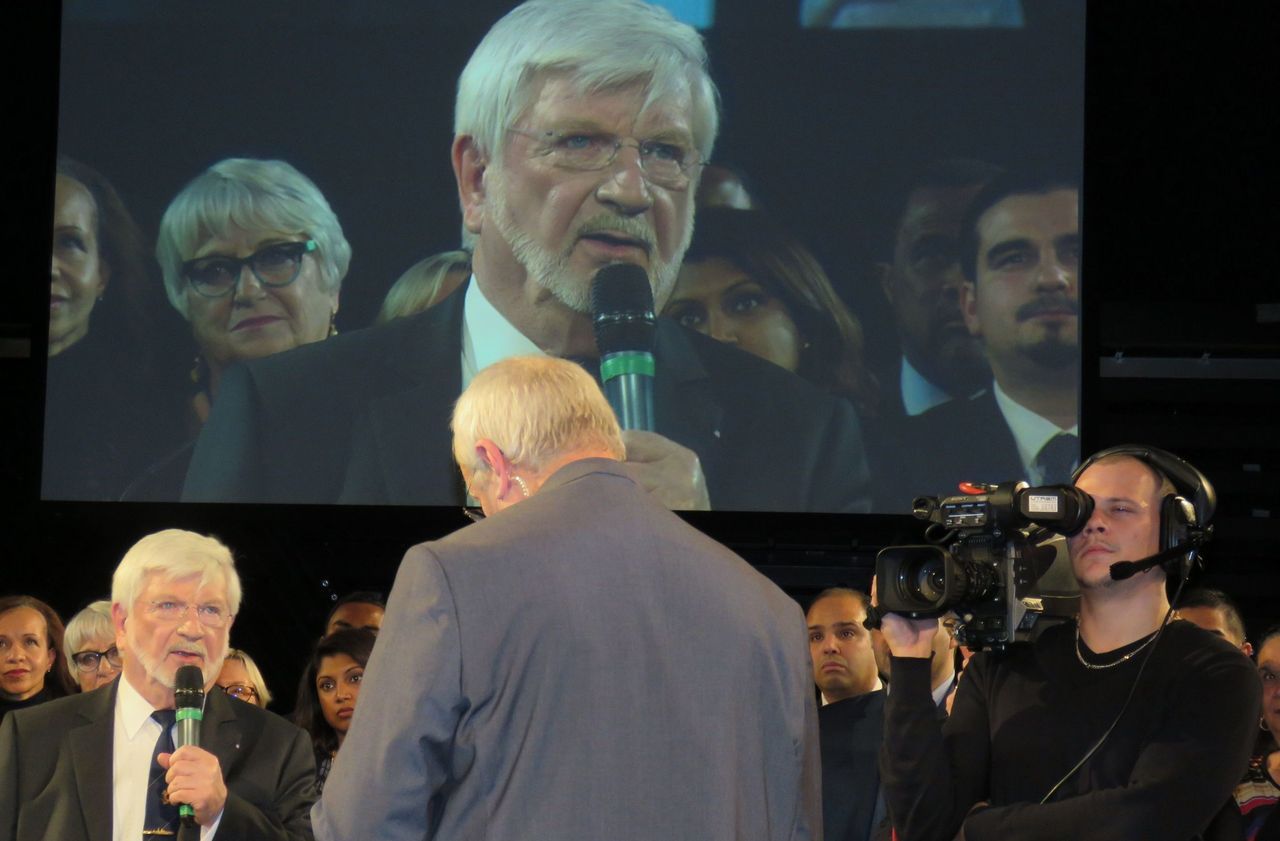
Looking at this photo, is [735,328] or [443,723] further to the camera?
[735,328]

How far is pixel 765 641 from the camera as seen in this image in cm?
200

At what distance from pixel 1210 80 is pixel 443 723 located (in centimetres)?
573

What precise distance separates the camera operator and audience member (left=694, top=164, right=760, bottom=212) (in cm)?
329

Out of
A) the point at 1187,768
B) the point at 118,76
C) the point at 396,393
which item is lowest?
the point at 1187,768

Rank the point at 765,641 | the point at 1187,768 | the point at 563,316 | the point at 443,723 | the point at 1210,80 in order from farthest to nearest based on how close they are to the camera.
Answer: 1. the point at 1210,80
2. the point at 563,316
3. the point at 1187,768
4. the point at 765,641
5. the point at 443,723

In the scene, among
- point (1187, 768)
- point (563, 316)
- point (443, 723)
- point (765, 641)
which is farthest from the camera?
point (563, 316)

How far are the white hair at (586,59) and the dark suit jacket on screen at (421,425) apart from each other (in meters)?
0.71

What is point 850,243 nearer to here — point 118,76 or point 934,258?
point 934,258

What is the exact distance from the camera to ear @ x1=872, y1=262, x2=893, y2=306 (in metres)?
5.69

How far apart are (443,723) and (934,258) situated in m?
4.23

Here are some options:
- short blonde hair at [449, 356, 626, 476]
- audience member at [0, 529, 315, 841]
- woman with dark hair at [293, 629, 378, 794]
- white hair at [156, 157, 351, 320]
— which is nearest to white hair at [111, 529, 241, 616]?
audience member at [0, 529, 315, 841]

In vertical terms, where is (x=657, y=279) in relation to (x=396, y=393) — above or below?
above

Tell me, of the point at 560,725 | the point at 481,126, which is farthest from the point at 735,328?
the point at 560,725

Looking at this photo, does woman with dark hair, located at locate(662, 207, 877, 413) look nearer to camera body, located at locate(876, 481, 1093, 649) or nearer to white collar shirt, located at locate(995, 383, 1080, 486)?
white collar shirt, located at locate(995, 383, 1080, 486)
